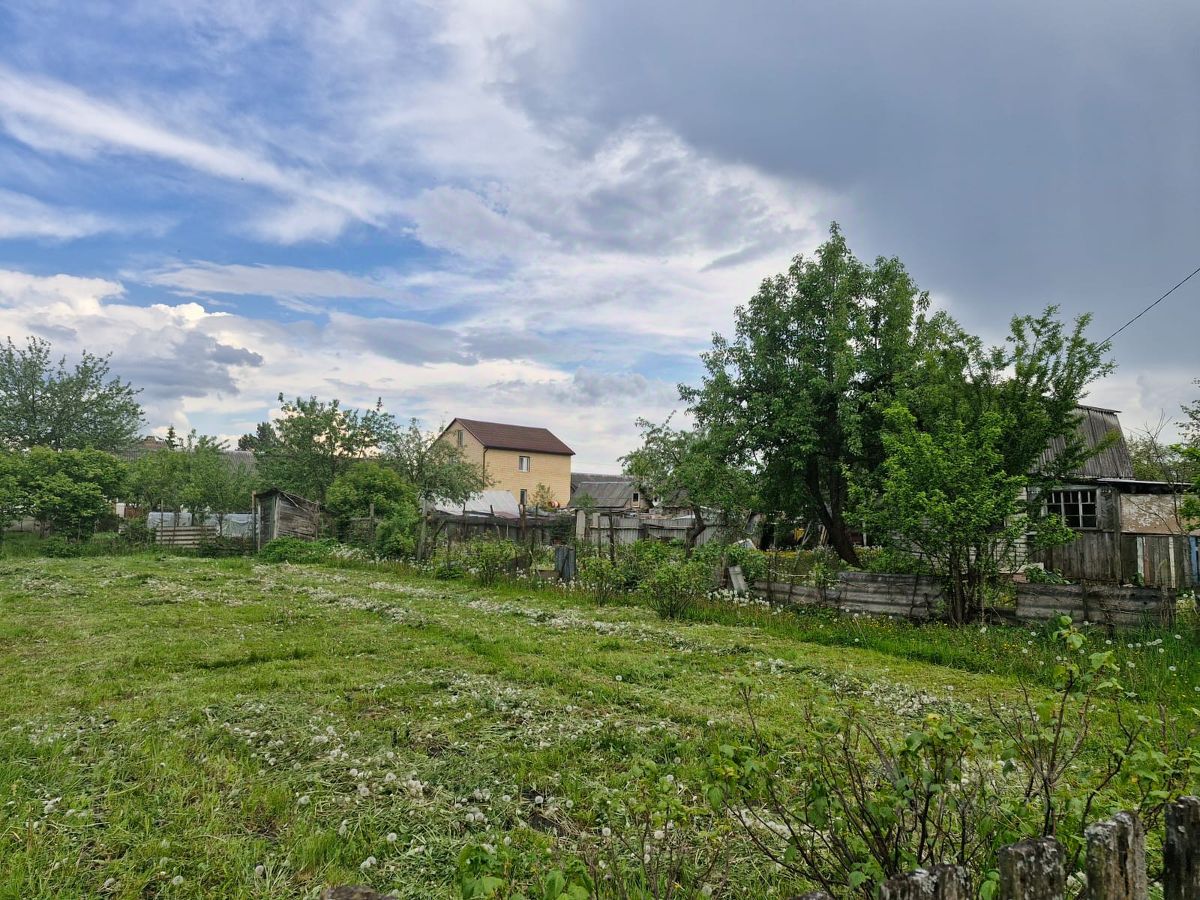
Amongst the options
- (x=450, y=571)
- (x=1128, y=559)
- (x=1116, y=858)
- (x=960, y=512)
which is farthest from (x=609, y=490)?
(x=1116, y=858)

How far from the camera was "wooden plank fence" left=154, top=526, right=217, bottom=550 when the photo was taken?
26.5 metres

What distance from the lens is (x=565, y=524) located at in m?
22.2

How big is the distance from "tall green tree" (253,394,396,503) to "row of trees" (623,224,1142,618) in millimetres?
17327

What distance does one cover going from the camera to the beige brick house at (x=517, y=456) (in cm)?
5347

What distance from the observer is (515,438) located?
5650 centimetres

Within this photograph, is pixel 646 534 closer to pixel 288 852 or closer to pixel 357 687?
pixel 357 687

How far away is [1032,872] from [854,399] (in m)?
15.3

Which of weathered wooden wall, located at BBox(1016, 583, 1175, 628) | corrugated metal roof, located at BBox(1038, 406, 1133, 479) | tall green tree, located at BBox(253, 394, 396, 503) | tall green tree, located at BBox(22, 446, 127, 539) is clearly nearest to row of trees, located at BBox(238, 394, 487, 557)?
tall green tree, located at BBox(253, 394, 396, 503)

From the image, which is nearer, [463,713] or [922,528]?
[463,713]

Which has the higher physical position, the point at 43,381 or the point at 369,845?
the point at 43,381

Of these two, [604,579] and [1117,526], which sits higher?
[1117,526]

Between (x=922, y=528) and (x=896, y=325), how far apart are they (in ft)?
25.0

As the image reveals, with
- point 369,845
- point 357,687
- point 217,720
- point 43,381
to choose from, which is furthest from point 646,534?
point 43,381

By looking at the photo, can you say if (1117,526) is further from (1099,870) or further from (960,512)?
(1099,870)
